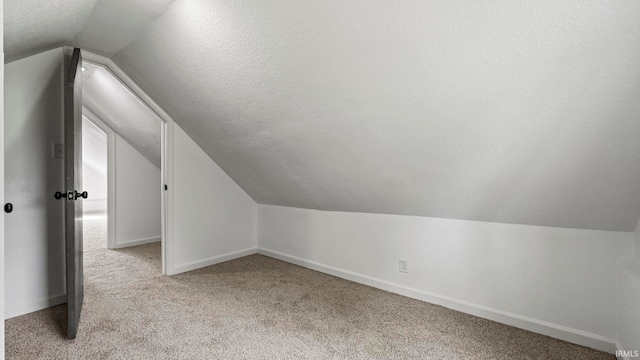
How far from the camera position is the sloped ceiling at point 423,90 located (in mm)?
1173

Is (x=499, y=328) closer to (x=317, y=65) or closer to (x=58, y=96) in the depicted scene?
(x=317, y=65)

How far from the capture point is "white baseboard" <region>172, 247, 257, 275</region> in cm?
310

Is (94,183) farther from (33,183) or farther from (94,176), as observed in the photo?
(33,183)

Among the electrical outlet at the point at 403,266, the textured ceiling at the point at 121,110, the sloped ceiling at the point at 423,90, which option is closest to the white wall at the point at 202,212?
the textured ceiling at the point at 121,110

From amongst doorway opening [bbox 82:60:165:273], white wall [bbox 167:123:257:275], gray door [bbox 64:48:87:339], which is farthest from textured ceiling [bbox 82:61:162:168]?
gray door [bbox 64:48:87:339]

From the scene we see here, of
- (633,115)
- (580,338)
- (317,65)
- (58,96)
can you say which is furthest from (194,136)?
(580,338)

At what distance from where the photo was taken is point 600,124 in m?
1.29

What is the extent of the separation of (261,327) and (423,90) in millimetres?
1721

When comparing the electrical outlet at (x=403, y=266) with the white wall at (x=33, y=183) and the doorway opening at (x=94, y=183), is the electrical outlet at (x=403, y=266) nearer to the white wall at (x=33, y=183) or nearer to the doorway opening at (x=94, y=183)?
the white wall at (x=33, y=183)

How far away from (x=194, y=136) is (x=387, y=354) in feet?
8.57

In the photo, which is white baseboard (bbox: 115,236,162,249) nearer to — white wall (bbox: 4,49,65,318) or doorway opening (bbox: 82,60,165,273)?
doorway opening (bbox: 82,60,165,273)

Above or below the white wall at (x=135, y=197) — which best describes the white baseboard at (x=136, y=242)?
below

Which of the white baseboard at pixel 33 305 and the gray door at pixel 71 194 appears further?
the white baseboard at pixel 33 305

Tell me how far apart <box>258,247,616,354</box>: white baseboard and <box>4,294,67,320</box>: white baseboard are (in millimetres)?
2222
